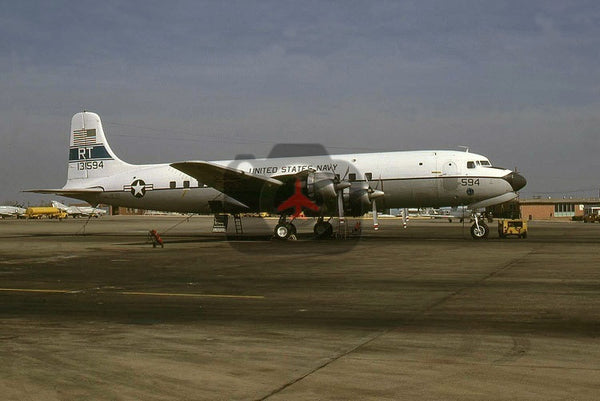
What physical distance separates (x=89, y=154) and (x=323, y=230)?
1578cm

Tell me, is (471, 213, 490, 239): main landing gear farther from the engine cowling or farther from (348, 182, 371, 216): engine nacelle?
(348, 182, 371, 216): engine nacelle

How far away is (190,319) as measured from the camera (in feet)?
29.0

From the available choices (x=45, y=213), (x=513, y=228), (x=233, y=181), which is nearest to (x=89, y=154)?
(x=233, y=181)

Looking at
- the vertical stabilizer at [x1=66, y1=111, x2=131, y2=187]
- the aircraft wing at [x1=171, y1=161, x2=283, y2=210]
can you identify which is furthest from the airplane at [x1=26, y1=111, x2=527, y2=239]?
the vertical stabilizer at [x1=66, y1=111, x2=131, y2=187]

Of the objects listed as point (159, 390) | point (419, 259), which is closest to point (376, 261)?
point (419, 259)

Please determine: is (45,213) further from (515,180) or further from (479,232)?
(515,180)

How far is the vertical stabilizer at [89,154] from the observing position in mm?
35562

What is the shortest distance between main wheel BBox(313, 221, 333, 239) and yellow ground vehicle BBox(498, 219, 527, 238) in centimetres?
995

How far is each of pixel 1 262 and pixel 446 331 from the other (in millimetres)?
16593

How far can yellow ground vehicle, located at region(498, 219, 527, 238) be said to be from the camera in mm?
33000

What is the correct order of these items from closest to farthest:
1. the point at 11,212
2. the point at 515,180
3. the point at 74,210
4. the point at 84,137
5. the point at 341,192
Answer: the point at 341,192 < the point at 515,180 < the point at 84,137 < the point at 74,210 < the point at 11,212

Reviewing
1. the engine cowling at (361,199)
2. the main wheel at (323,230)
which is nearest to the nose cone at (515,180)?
the engine cowling at (361,199)

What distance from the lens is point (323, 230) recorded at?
104ft

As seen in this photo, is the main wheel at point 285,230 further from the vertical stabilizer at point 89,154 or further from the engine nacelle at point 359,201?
the vertical stabilizer at point 89,154
